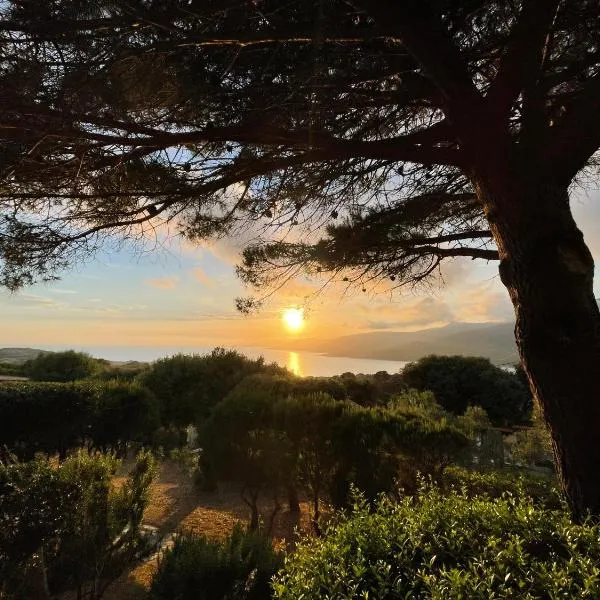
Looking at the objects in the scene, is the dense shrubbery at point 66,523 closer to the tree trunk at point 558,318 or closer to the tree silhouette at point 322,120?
the tree silhouette at point 322,120

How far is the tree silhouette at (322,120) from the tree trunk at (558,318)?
0.03 ft

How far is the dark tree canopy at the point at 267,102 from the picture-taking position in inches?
126

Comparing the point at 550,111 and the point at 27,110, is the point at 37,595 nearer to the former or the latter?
the point at 27,110

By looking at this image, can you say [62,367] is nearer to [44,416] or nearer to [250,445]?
[44,416]

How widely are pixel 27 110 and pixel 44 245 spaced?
1654 millimetres

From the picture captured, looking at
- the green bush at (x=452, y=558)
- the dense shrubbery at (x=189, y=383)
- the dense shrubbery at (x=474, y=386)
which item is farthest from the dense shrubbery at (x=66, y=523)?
the dense shrubbery at (x=474, y=386)

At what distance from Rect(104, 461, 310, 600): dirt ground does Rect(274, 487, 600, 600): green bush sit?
11.2ft

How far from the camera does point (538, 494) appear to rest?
5.34 metres

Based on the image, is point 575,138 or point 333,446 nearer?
point 575,138

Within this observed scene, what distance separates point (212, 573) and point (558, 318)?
330cm

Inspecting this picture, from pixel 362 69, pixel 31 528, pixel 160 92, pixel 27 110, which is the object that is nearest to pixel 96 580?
pixel 31 528

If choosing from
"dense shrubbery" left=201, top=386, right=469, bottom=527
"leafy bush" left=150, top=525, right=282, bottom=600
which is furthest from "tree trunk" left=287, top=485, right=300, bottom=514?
"leafy bush" left=150, top=525, right=282, bottom=600

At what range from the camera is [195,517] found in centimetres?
752

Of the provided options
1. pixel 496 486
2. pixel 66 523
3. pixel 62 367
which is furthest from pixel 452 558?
pixel 62 367
